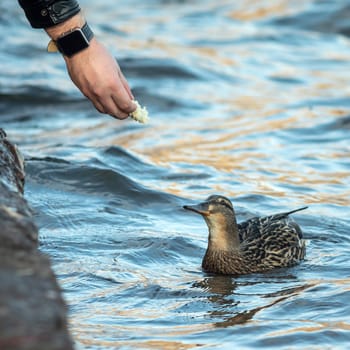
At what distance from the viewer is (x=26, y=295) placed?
11.2 feet

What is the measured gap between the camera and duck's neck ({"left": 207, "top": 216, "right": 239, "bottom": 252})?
27.6 ft

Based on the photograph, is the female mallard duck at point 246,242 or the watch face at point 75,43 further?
the female mallard duck at point 246,242

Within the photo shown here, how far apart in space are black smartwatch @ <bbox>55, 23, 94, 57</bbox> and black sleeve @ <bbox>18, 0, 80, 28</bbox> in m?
0.07

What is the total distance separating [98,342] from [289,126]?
7.03 metres

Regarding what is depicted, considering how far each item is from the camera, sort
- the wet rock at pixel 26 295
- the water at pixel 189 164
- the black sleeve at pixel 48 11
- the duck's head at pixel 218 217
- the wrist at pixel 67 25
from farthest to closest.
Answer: the duck's head at pixel 218 217, the water at pixel 189 164, the wrist at pixel 67 25, the black sleeve at pixel 48 11, the wet rock at pixel 26 295

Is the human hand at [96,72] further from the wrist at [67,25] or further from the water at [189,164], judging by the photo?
the water at [189,164]

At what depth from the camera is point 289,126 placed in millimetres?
13023

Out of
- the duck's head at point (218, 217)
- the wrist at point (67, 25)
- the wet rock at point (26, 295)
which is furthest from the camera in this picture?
the duck's head at point (218, 217)

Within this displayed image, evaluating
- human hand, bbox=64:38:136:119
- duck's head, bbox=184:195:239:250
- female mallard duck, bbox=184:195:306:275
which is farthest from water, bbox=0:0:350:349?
human hand, bbox=64:38:136:119

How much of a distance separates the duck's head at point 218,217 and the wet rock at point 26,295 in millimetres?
4216

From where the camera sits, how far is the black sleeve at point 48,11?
5137 mm

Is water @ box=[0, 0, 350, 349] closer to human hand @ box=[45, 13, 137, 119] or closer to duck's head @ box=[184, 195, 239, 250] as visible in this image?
duck's head @ box=[184, 195, 239, 250]

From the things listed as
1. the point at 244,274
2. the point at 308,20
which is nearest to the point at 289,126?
the point at 244,274

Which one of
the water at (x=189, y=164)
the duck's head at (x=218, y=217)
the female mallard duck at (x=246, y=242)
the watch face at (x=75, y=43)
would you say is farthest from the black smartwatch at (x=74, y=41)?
the duck's head at (x=218, y=217)
